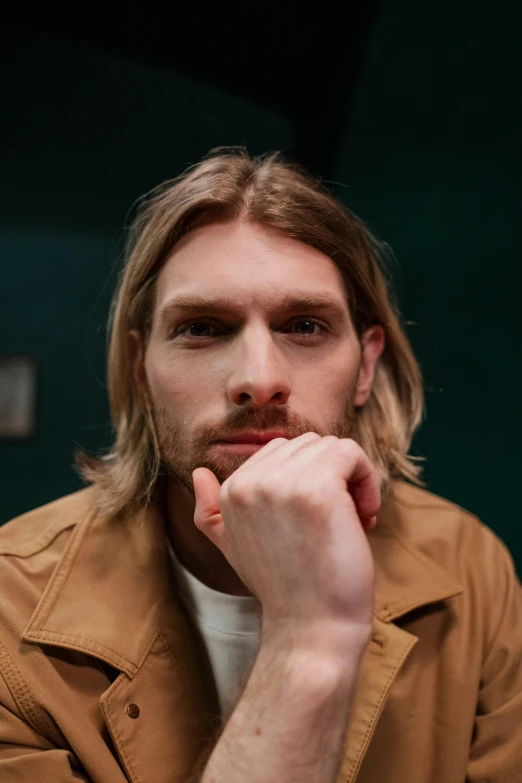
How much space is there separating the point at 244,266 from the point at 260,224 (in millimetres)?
133

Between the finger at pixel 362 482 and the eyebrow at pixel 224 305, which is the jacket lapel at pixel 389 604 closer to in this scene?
the finger at pixel 362 482

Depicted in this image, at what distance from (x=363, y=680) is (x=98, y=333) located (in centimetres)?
112

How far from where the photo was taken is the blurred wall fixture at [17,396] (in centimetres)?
172

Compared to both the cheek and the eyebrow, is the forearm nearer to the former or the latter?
the cheek

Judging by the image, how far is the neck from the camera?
4.83ft

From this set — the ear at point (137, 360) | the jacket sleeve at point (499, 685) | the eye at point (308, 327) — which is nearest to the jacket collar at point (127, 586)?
the jacket sleeve at point (499, 685)

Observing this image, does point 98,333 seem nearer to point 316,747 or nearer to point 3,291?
point 3,291

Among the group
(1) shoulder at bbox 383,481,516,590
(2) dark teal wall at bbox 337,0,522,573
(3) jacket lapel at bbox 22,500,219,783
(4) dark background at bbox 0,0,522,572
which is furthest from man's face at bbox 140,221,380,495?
(2) dark teal wall at bbox 337,0,522,573

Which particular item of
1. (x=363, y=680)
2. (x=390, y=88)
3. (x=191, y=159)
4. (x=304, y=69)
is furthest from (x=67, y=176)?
(x=363, y=680)

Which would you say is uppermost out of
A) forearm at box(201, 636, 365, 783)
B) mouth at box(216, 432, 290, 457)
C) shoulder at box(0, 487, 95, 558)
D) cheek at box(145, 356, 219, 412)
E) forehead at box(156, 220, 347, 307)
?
forehead at box(156, 220, 347, 307)

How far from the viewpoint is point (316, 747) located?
0.92 metres

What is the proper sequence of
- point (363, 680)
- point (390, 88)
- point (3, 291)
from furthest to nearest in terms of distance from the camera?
1. point (390, 88)
2. point (3, 291)
3. point (363, 680)

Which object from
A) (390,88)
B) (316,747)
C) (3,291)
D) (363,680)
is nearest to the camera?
(316,747)

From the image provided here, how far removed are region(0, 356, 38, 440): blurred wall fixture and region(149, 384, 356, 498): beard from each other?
20.1 inches
